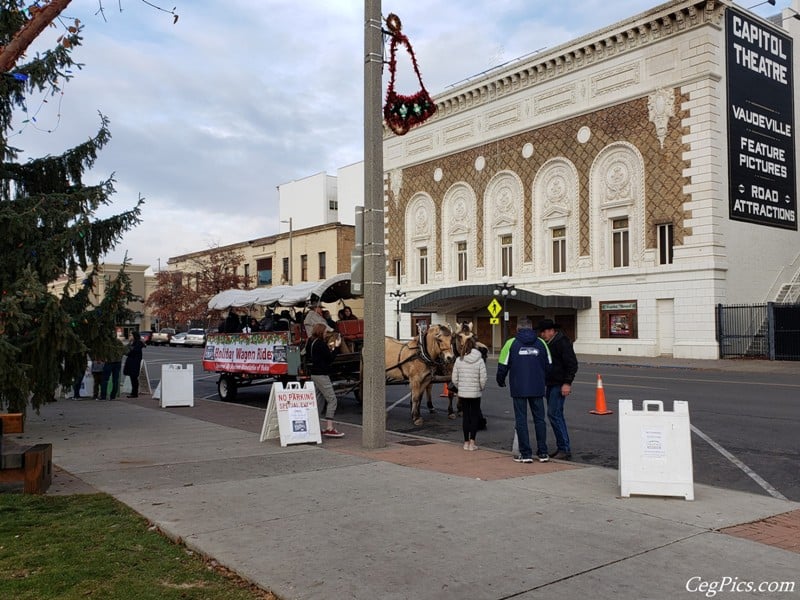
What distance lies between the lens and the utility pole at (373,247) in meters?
11.0

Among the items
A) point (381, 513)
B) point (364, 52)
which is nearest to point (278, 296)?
point (364, 52)

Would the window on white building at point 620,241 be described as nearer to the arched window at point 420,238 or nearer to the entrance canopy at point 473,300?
the entrance canopy at point 473,300

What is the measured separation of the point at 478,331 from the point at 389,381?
3248 centimetres

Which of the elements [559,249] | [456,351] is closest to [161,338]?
[559,249]

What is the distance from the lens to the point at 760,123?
36531 millimetres

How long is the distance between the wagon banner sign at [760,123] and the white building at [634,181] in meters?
0.10

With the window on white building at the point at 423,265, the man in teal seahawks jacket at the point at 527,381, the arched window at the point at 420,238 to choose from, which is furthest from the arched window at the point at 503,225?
the man in teal seahawks jacket at the point at 527,381

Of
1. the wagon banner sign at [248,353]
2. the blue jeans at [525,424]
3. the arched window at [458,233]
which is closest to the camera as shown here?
the blue jeans at [525,424]

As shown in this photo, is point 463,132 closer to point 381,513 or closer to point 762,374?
point 762,374

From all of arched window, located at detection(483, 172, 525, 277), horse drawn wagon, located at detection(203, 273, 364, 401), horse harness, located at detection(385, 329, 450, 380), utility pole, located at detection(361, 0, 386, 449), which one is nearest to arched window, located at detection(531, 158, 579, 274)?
arched window, located at detection(483, 172, 525, 277)

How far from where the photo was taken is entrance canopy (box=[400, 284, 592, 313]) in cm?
3859

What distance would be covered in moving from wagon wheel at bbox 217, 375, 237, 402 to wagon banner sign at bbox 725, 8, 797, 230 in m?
26.2

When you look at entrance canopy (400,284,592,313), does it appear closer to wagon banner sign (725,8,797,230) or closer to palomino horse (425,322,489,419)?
wagon banner sign (725,8,797,230)

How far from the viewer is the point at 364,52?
11.5m
